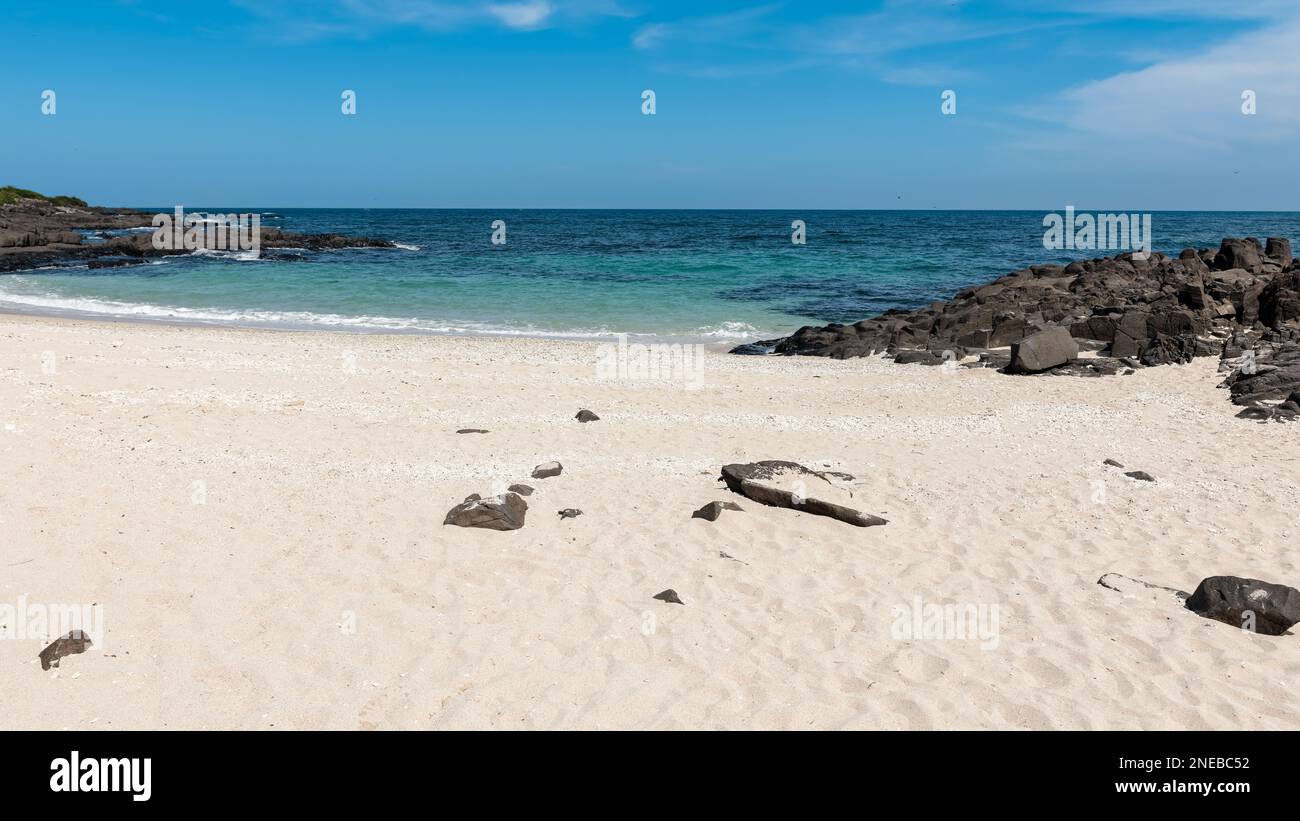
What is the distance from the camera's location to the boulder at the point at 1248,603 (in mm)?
5961

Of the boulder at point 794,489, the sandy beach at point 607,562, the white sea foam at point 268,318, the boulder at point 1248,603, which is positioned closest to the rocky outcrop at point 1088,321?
the sandy beach at point 607,562

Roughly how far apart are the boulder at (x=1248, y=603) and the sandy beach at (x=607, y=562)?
0.13 metres

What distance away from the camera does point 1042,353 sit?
16203mm

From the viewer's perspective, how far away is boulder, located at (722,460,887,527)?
797cm

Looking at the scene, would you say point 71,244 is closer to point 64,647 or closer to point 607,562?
point 64,647

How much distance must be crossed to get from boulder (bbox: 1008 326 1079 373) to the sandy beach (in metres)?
3.42

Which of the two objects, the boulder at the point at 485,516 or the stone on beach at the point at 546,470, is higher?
the stone on beach at the point at 546,470

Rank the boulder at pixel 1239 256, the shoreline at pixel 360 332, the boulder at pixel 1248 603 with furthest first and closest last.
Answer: the boulder at pixel 1239 256, the shoreline at pixel 360 332, the boulder at pixel 1248 603

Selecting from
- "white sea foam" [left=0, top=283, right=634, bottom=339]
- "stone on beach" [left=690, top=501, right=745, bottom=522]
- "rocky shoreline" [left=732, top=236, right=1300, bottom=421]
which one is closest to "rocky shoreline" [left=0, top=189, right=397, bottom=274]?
"white sea foam" [left=0, top=283, right=634, bottom=339]

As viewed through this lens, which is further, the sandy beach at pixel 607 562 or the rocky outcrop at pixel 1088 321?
the rocky outcrop at pixel 1088 321

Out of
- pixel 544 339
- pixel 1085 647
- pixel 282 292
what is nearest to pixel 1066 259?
pixel 544 339

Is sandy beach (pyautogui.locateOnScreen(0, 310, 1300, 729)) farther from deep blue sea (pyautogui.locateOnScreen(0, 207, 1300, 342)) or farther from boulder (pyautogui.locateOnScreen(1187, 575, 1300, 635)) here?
deep blue sea (pyautogui.locateOnScreen(0, 207, 1300, 342))

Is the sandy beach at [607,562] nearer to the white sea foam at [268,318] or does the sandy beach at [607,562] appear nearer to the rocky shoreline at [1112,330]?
the rocky shoreline at [1112,330]
